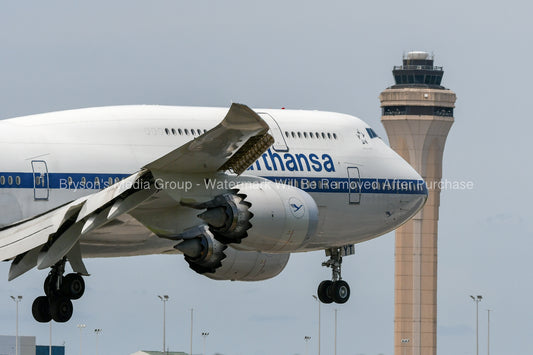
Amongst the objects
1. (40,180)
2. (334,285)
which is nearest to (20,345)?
(334,285)

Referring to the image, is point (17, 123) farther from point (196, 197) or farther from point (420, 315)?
point (420, 315)

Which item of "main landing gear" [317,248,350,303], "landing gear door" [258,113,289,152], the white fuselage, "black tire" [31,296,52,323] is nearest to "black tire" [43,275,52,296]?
"black tire" [31,296,52,323]

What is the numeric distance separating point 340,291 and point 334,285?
0.28 meters

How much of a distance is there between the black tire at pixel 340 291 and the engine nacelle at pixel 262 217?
10498 millimetres

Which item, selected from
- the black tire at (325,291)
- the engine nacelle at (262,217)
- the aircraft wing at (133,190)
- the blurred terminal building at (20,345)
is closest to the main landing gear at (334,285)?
the black tire at (325,291)

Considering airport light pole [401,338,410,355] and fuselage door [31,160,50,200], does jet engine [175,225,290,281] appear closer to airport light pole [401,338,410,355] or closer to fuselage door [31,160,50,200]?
fuselage door [31,160,50,200]

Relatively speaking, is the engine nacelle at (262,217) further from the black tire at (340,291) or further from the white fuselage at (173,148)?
the black tire at (340,291)

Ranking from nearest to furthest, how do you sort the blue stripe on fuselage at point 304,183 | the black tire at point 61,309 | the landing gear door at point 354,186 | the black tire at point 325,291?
the blue stripe on fuselage at point 304,183 → the black tire at point 61,309 → the landing gear door at point 354,186 → the black tire at point 325,291

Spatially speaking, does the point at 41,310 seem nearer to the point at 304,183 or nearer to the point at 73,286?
the point at 73,286

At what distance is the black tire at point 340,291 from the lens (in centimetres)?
5069

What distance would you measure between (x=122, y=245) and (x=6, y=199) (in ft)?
17.2

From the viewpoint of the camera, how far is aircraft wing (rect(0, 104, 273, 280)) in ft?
121

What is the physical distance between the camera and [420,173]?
18288 centimetres

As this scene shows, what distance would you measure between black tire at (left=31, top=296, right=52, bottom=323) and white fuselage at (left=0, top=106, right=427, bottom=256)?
2.12 meters
